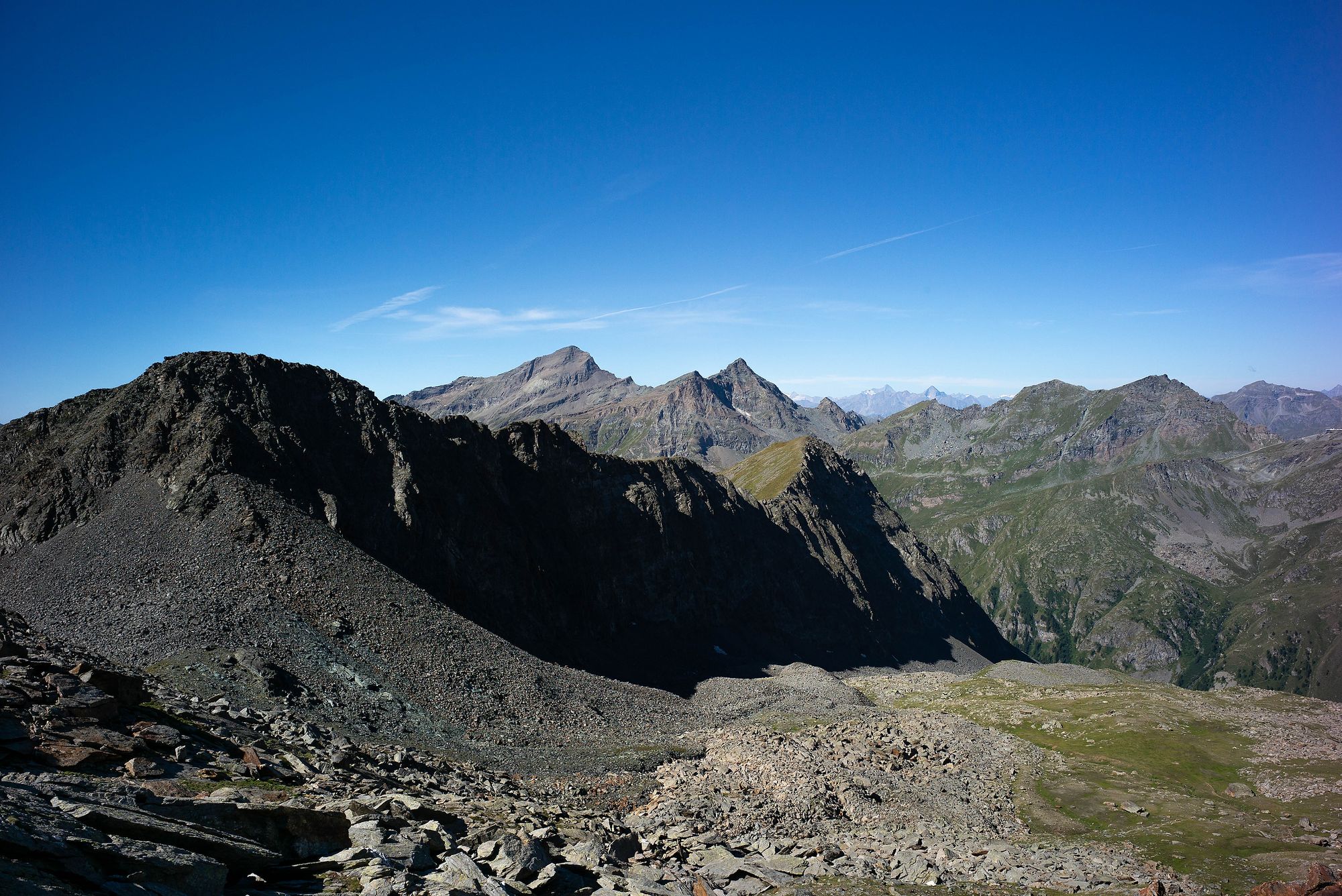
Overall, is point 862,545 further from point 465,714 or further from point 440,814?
point 440,814

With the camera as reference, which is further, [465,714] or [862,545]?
[862,545]

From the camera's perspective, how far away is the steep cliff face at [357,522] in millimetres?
59312

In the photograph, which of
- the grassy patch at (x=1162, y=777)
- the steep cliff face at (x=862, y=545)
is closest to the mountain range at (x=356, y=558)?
the grassy patch at (x=1162, y=777)

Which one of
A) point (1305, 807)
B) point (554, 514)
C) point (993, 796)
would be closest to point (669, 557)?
point (554, 514)

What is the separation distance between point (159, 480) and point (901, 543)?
550 ft

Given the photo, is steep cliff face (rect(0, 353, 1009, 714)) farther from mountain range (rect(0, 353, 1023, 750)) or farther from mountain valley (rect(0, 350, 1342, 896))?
mountain valley (rect(0, 350, 1342, 896))

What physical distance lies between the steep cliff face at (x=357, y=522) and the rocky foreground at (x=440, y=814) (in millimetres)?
17275

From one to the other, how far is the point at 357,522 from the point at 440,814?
171 feet

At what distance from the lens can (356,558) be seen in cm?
6619

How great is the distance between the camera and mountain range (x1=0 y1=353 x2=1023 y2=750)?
174 feet

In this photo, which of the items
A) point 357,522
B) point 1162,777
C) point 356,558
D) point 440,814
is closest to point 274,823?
point 440,814

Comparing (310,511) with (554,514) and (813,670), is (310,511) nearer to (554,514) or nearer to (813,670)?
(554,514)

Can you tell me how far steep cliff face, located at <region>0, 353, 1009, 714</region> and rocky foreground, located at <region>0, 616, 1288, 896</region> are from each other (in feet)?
56.7

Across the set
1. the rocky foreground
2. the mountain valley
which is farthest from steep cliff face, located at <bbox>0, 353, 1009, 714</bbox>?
the rocky foreground
